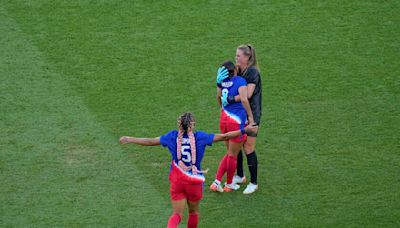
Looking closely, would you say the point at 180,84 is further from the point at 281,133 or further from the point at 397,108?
the point at 397,108

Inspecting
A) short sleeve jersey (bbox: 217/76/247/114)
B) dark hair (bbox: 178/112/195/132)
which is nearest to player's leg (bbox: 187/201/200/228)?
dark hair (bbox: 178/112/195/132)

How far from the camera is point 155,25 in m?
13.1

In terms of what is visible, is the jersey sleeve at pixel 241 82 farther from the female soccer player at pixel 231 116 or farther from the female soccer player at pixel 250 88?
the female soccer player at pixel 250 88

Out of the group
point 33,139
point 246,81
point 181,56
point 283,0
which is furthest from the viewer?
point 283,0

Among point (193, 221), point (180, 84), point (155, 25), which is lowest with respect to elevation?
point (193, 221)

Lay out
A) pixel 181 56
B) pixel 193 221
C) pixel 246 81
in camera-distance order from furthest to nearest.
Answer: pixel 181 56
pixel 246 81
pixel 193 221

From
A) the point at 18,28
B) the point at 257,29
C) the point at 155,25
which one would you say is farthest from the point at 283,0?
the point at 18,28

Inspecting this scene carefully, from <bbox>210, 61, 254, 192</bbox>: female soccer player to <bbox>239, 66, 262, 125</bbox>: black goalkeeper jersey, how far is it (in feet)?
0.42

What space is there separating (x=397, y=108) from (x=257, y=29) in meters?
2.98

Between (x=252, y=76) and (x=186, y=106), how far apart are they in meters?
2.25

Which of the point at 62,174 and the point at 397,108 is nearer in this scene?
the point at 62,174

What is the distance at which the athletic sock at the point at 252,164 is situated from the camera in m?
9.39

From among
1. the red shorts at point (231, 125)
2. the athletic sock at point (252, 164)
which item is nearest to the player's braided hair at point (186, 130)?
the red shorts at point (231, 125)

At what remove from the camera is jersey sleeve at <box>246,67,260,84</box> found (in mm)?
9125
